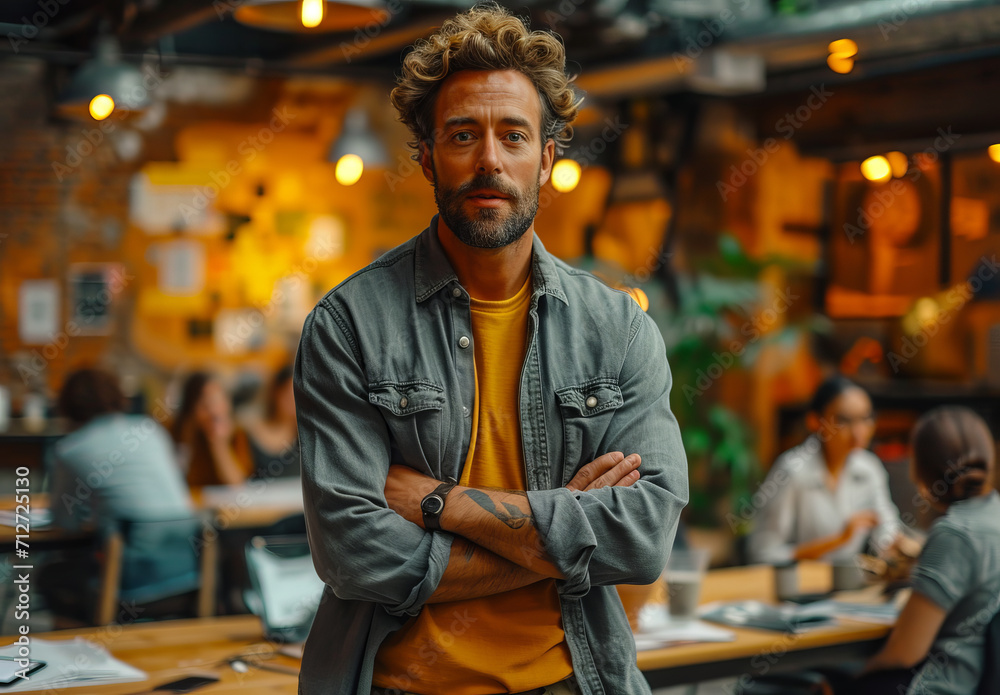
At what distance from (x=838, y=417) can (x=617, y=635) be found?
282 cm

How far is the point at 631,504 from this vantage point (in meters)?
1.61

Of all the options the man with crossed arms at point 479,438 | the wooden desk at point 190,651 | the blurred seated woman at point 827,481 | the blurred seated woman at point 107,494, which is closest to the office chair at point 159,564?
the blurred seated woman at point 107,494

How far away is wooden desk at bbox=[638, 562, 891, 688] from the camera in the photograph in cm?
258

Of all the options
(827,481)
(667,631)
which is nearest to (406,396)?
(667,631)

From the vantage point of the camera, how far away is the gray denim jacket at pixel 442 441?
1.55 metres

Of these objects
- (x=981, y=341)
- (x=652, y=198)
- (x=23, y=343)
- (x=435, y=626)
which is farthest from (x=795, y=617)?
(x=23, y=343)

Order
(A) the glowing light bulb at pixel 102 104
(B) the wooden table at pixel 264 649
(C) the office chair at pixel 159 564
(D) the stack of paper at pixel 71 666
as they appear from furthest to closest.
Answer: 1. (A) the glowing light bulb at pixel 102 104
2. (C) the office chair at pixel 159 564
3. (B) the wooden table at pixel 264 649
4. (D) the stack of paper at pixel 71 666

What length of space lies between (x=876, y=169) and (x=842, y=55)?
3.66ft

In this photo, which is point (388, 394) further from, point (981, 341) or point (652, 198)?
point (652, 198)

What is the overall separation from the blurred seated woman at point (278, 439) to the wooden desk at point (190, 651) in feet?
9.16

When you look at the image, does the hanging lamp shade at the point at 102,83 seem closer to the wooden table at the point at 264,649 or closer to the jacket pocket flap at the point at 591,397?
the wooden table at the point at 264,649

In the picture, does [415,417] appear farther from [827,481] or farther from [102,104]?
[102,104]

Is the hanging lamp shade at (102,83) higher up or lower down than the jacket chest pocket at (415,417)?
higher up

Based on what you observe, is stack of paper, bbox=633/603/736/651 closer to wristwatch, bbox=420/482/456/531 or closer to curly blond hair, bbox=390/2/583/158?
wristwatch, bbox=420/482/456/531
